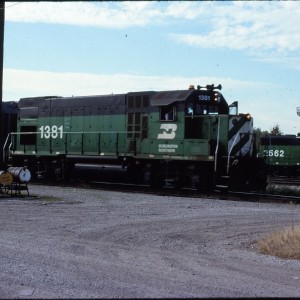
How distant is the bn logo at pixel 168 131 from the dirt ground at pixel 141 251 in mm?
4941

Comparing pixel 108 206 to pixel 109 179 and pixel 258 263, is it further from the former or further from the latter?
pixel 258 263

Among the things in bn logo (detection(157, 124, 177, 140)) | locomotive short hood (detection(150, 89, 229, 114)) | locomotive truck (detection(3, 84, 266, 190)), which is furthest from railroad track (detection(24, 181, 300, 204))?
locomotive short hood (detection(150, 89, 229, 114))

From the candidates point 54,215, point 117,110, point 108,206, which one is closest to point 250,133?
point 117,110

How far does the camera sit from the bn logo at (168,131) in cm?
2255

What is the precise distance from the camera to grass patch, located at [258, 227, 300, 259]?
32.3ft

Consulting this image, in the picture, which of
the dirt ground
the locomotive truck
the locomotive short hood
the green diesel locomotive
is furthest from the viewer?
the green diesel locomotive

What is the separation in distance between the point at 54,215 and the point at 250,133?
9924mm

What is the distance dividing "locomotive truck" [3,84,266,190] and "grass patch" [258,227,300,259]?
34.5 ft

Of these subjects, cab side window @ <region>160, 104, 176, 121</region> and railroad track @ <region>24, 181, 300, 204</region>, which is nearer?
railroad track @ <region>24, 181, 300, 204</region>

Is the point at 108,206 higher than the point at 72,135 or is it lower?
lower

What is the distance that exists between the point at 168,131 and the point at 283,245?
1281 cm

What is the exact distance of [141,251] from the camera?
9977 mm

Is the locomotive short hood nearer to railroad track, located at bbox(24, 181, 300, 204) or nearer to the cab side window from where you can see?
the cab side window

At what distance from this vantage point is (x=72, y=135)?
26266 mm
